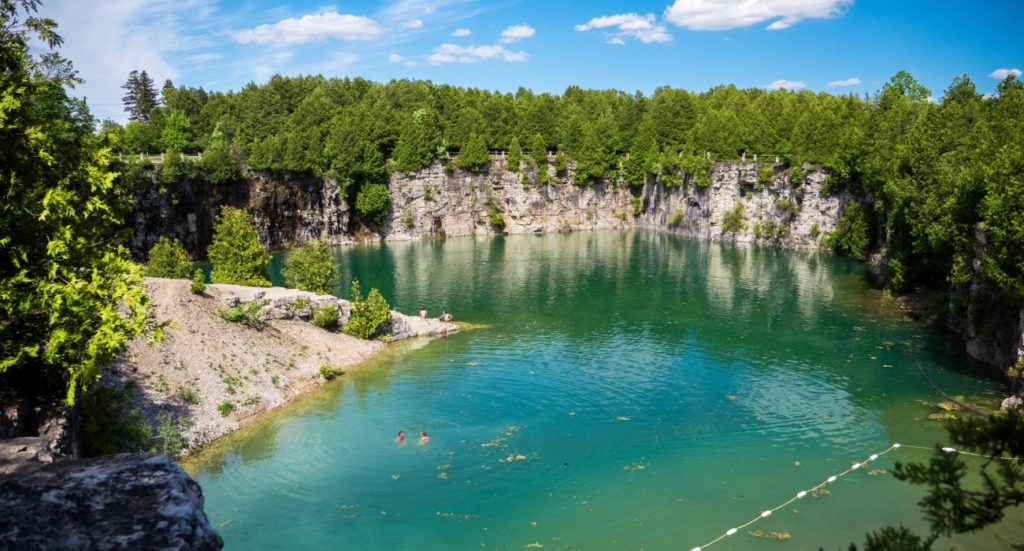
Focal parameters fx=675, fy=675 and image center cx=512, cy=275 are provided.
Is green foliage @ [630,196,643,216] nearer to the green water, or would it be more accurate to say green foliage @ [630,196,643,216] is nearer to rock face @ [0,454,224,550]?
the green water

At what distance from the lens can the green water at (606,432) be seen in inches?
1040

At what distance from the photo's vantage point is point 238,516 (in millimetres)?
26969

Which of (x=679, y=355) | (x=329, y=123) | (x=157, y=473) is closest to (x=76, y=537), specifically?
(x=157, y=473)

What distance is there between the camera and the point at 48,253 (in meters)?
23.2

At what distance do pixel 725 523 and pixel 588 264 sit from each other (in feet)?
203

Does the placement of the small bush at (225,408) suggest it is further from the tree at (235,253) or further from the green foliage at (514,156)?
the green foliage at (514,156)

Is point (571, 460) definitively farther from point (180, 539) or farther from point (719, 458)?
point (180, 539)

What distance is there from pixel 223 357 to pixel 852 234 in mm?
76054

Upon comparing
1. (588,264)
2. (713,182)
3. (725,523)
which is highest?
(713,182)

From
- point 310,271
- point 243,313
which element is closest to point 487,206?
point 310,271

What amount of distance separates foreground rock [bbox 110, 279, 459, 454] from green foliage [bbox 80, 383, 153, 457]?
3.02 ft

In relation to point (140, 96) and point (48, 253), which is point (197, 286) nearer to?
point (48, 253)

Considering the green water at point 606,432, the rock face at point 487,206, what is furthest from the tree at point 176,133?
the green water at point 606,432

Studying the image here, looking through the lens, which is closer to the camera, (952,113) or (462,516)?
(462,516)
